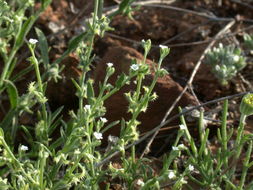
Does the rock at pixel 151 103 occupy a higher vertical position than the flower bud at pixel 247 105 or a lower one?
lower

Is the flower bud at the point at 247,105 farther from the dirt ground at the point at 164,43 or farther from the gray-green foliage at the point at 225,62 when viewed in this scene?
the gray-green foliage at the point at 225,62

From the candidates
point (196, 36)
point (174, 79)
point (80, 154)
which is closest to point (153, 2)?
point (196, 36)

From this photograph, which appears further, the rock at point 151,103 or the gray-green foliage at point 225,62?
the gray-green foliage at point 225,62

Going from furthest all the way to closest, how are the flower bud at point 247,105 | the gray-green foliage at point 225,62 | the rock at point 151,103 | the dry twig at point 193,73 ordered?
1. the gray-green foliage at point 225,62
2. the rock at point 151,103
3. the dry twig at point 193,73
4. the flower bud at point 247,105

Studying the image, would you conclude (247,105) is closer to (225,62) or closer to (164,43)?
(225,62)

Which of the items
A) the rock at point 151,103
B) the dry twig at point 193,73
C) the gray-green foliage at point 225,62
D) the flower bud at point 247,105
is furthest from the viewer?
the gray-green foliage at point 225,62

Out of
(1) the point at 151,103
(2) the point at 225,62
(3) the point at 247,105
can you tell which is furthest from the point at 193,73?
(3) the point at 247,105

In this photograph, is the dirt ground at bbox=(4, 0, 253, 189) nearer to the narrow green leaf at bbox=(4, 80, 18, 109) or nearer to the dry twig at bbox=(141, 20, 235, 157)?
the dry twig at bbox=(141, 20, 235, 157)

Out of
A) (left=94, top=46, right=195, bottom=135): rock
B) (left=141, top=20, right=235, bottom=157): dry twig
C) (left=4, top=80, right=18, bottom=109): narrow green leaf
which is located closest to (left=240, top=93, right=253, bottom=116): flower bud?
(left=141, top=20, right=235, bottom=157): dry twig

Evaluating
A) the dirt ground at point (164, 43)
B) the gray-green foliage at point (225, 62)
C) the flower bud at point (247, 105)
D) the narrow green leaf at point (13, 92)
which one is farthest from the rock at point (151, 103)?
the flower bud at point (247, 105)
